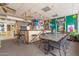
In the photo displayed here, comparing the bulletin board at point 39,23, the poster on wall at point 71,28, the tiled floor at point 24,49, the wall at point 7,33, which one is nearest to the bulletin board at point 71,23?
the poster on wall at point 71,28

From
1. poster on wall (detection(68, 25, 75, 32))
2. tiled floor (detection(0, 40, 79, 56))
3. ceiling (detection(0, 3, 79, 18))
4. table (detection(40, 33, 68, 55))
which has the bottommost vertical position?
tiled floor (detection(0, 40, 79, 56))

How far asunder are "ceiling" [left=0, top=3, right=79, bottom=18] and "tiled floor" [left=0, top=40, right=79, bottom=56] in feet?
2.01

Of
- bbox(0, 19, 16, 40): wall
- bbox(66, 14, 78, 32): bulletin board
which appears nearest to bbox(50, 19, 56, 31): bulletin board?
bbox(66, 14, 78, 32): bulletin board

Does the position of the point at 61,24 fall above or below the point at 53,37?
above

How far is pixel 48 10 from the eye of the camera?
6.88 feet

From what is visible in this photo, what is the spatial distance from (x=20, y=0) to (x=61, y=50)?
126 centimetres

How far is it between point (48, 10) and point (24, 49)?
92cm

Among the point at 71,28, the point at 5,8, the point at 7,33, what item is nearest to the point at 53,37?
the point at 71,28

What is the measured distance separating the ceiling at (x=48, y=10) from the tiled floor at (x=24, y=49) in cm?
61

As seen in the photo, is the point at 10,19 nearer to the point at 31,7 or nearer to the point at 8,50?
the point at 31,7

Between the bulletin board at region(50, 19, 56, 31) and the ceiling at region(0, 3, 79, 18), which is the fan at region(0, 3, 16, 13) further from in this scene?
the bulletin board at region(50, 19, 56, 31)

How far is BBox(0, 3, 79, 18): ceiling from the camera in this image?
2027 millimetres

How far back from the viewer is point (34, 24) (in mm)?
2078

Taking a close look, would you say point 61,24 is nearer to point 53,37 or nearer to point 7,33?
point 53,37
